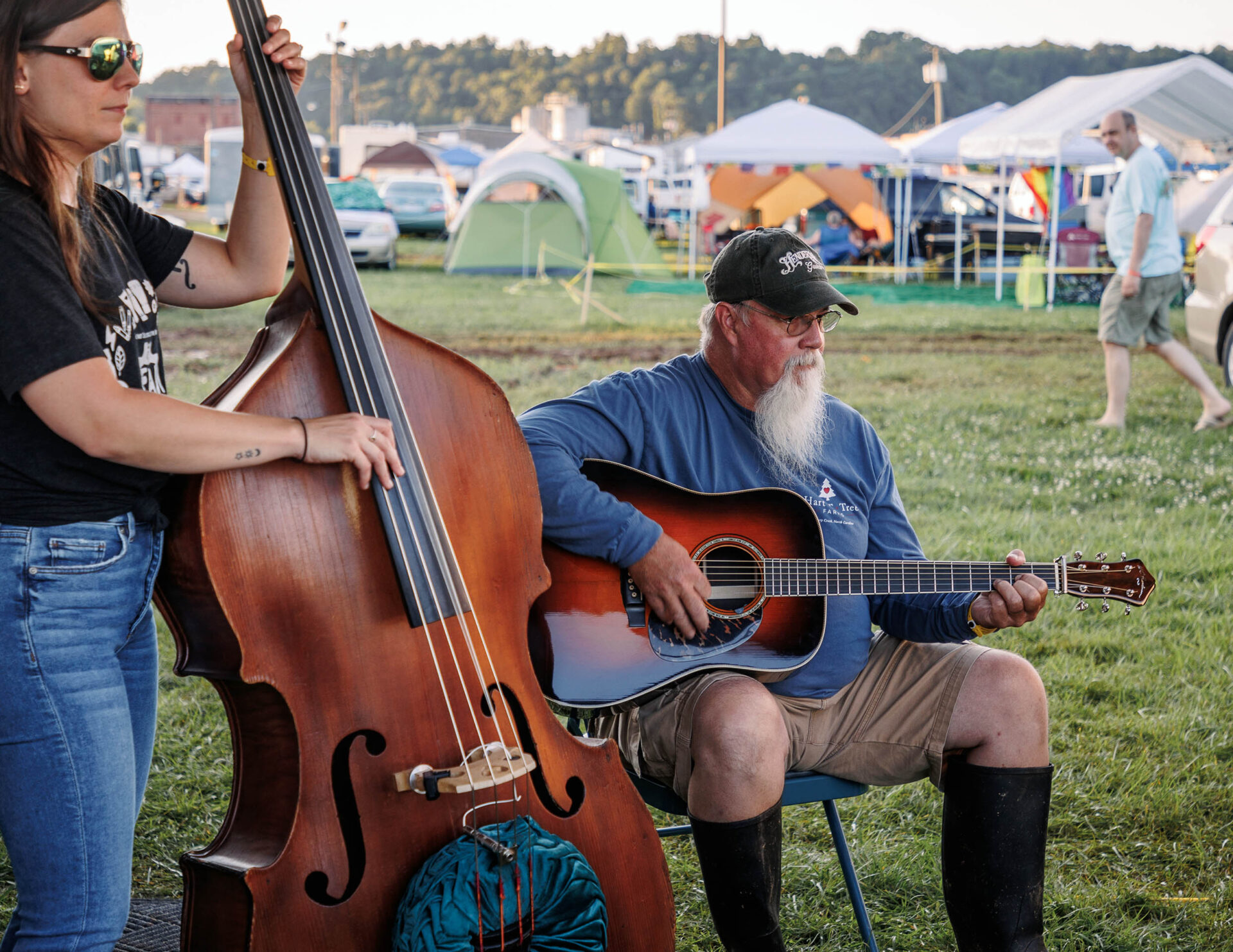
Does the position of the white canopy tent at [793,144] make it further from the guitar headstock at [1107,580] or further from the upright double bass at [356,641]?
the upright double bass at [356,641]

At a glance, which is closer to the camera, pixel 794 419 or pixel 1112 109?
pixel 794 419

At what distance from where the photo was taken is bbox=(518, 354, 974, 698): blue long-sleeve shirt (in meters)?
2.57

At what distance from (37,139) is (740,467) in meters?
1.59

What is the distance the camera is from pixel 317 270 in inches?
76.6

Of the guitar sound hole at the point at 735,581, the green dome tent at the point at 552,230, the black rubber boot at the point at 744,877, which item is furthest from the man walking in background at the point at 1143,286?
the green dome tent at the point at 552,230

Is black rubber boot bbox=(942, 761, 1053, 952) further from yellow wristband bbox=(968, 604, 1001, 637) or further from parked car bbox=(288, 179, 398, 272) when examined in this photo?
parked car bbox=(288, 179, 398, 272)

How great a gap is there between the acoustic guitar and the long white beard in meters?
0.18

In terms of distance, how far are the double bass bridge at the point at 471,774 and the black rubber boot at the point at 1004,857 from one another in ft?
3.29

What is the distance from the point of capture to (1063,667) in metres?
4.24

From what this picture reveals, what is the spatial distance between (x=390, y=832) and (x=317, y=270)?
934mm

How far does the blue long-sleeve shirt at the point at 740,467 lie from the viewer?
257cm

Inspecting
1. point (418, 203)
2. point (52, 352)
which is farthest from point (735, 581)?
point (418, 203)

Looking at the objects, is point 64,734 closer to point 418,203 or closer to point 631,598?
point 631,598

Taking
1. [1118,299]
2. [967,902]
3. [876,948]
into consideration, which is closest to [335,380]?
[967,902]
